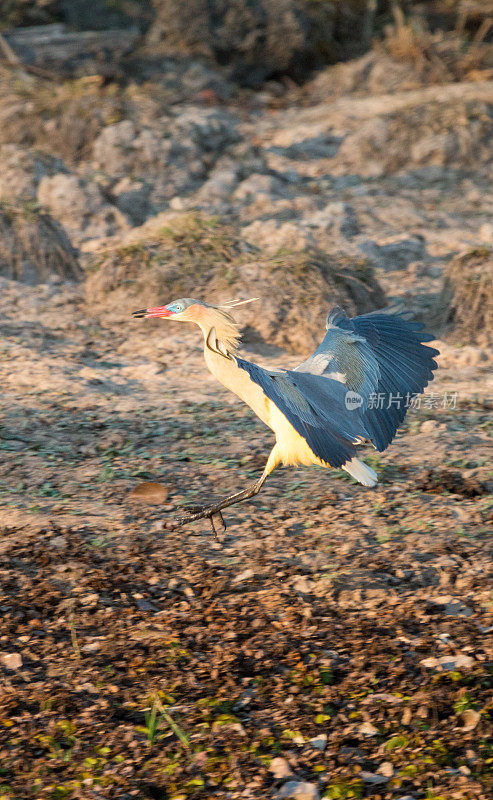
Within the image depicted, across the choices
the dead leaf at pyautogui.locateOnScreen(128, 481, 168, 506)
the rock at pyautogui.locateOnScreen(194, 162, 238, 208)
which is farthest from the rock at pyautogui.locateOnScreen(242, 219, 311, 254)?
the dead leaf at pyautogui.locateOnScreen(128, 481, 168, 506)

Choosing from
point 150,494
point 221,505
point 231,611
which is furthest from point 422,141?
point 231,611

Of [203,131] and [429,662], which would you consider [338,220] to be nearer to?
[203,131]

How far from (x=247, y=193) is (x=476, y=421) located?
3.44 metres

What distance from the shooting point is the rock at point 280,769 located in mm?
2270

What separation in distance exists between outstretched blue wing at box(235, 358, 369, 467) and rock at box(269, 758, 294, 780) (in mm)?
897

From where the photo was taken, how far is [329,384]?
9.96ft

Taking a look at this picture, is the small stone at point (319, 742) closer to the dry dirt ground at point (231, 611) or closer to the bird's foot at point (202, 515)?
the dry dirt ground at point (231, 611)

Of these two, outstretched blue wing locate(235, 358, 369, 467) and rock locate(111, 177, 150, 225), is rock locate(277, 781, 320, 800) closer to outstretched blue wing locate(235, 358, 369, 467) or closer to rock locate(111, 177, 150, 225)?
outstretched blue wing locate(235, 358, 369, 467)

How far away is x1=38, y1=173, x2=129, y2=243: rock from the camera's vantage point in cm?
650

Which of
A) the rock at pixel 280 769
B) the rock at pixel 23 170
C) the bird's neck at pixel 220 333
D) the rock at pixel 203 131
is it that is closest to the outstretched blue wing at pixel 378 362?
the bird's neck at pixel 220 333

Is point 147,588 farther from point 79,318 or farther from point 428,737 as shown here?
point 79,318

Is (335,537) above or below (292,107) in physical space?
below

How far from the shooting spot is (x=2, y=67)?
859 centimetres

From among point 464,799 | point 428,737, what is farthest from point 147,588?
point 464,799
